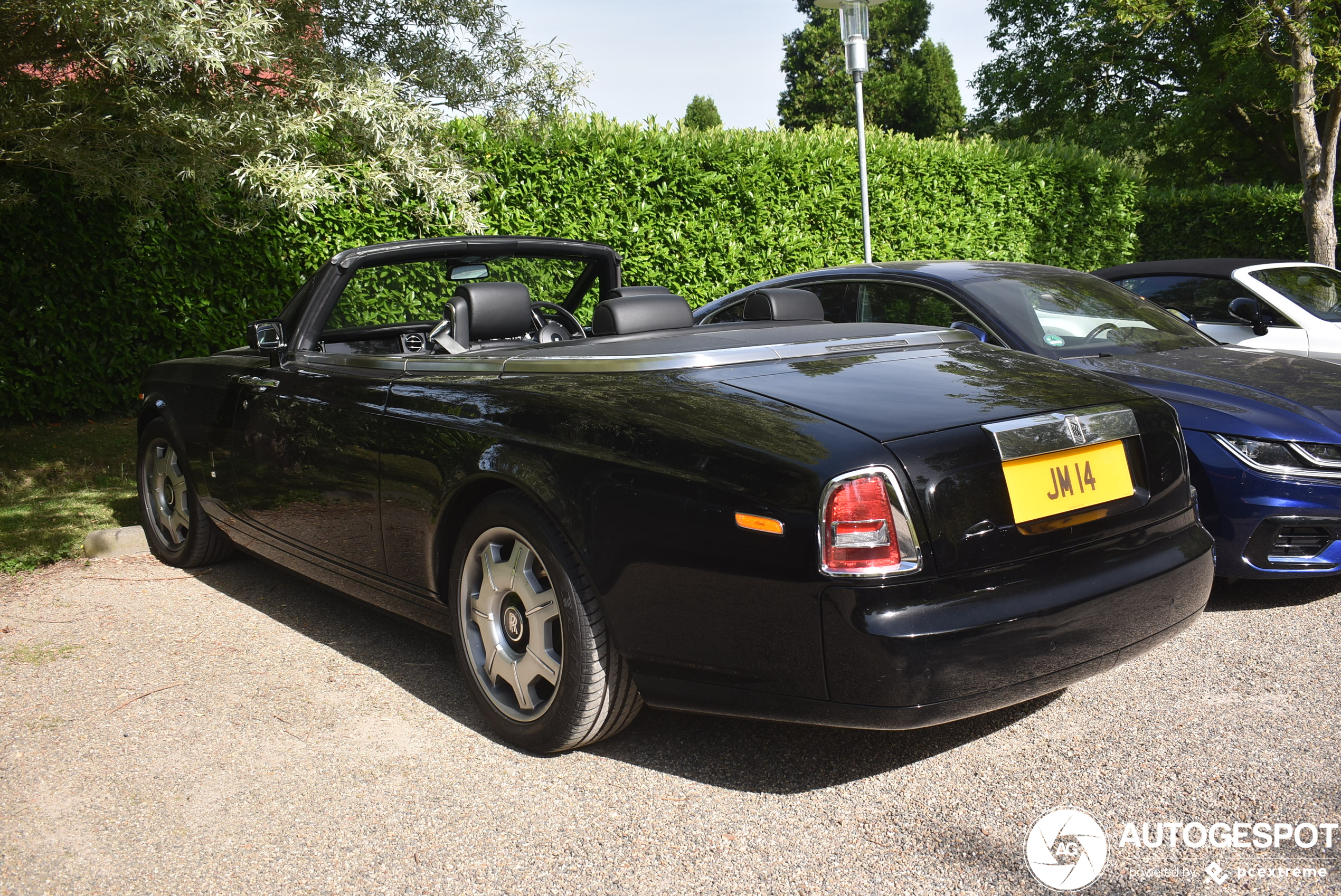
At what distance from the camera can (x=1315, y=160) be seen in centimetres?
1230

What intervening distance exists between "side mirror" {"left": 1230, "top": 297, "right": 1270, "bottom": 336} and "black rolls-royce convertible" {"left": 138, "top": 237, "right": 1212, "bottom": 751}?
3.84 m

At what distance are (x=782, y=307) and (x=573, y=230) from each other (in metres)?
5.87

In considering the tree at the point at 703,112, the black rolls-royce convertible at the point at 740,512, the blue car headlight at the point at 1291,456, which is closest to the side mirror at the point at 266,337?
the black rolls-royce convertible at the point at 740,512

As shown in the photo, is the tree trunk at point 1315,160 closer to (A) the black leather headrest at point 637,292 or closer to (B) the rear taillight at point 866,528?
(A) the black leather headrest at point 637,292

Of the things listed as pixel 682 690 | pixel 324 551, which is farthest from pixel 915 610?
pixel 324 551

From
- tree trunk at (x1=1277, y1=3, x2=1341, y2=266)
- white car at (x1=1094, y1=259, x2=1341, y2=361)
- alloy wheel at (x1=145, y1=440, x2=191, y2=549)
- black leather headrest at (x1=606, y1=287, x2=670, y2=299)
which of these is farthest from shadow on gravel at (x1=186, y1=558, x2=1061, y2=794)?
tree trunk at (x1=1277, y1=3, x2=1341, y2=266)

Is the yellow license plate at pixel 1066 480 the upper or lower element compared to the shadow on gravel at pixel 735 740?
upper

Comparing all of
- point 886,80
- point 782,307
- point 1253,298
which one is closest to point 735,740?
point 782,307

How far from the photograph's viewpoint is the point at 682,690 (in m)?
2.45

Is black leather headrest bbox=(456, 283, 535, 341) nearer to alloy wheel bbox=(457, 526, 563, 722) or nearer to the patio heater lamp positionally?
alloy wheel bbox=(457, 526, 563, 722)

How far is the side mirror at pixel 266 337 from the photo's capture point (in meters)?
3.89

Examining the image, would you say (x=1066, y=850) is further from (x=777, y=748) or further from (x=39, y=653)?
(x=39, y=653)

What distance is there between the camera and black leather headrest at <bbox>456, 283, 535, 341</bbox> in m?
3.51

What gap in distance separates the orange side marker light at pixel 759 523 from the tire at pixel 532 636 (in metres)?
0.50
